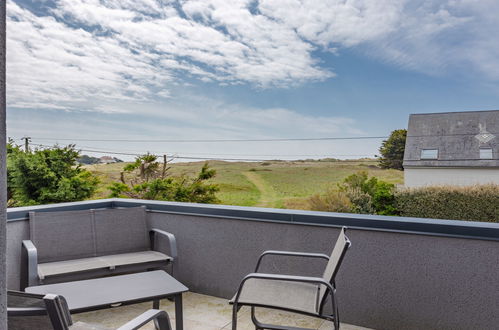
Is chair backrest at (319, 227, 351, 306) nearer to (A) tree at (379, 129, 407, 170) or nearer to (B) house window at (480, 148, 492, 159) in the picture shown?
(A) tree at (379, 129, 407, 170)

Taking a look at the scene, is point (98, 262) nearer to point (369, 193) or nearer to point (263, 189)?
point (263, 189)

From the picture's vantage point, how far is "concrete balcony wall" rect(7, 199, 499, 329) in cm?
246

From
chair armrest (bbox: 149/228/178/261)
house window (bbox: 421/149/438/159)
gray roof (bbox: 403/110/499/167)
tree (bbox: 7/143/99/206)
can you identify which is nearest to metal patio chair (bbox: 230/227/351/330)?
chair armrest (bbox: 149/228/178/261)

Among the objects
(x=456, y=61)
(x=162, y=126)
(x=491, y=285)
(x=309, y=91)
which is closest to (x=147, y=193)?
(x=162, y=126)

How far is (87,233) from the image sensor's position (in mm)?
3295

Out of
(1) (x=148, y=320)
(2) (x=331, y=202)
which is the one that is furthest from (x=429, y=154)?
(1) (x=148, y=320)

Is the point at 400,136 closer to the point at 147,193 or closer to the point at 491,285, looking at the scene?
the point at 147,193

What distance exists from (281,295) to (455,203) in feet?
34.5

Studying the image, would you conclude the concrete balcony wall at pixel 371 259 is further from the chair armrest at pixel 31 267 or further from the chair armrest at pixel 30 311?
the chair armrest at pixel 30 311

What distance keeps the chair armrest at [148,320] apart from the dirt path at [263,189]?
33.2 ft

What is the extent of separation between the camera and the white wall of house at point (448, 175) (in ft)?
45.2

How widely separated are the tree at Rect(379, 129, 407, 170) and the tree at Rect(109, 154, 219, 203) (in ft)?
24.7

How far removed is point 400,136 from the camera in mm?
16812

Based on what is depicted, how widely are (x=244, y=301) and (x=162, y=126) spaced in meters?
14.1
